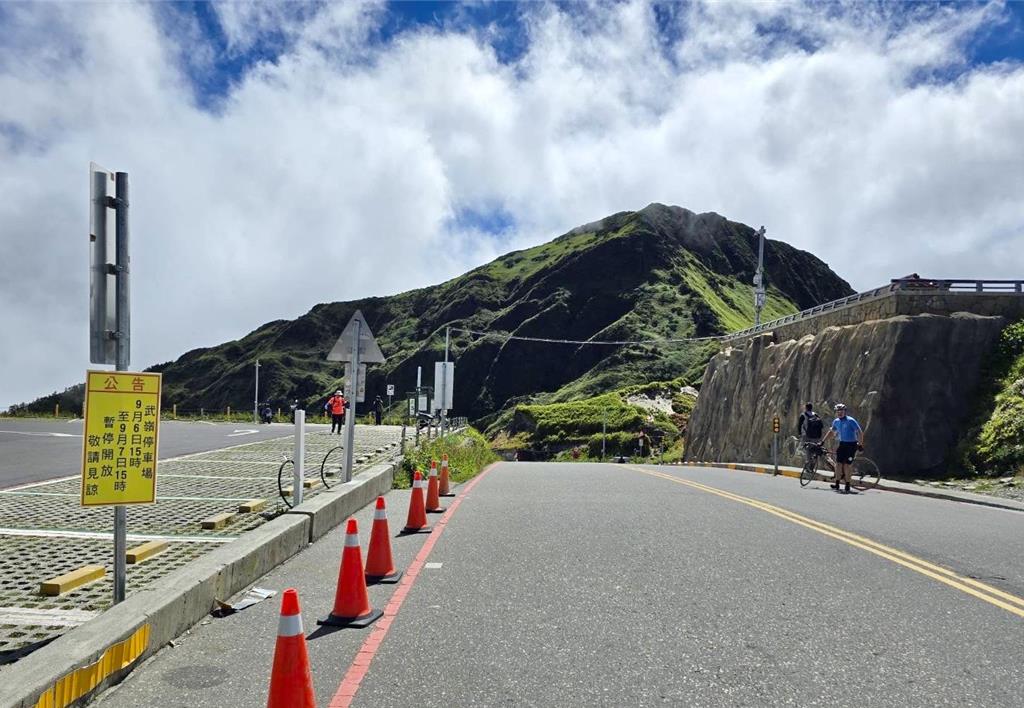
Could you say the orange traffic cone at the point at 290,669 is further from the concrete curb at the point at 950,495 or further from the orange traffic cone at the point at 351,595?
the concrete curb at the point at 950,495

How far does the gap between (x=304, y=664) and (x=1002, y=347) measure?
2336cm

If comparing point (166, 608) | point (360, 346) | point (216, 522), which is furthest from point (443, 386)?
point (166, 608)

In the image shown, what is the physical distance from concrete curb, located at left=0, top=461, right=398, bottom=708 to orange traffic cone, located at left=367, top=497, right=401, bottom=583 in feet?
3.34

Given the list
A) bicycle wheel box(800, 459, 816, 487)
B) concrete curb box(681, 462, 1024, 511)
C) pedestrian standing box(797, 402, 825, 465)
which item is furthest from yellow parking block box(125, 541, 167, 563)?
pedestrian standing box(797, 402, 825, 465)

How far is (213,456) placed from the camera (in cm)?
1950

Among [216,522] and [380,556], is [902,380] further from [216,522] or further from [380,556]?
[216,522]

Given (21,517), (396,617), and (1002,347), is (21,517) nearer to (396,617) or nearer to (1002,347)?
(396,617)

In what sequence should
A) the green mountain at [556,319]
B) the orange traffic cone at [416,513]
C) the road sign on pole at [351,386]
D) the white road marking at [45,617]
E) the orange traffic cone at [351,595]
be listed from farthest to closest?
the green mountain at [556,319] < the road sign on pole at [351,386] < the orange traffic cone at [416,513] < the orange traffic cone at [351,595] < the white road marking at [45,617]

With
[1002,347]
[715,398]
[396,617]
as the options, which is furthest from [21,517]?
[715,398]

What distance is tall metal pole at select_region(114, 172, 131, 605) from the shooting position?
5.51m

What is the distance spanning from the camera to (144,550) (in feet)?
24.3

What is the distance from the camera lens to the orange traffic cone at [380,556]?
722 cm

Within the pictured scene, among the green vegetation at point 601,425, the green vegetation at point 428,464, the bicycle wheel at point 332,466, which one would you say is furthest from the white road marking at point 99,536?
the green vegetation at point 601,425

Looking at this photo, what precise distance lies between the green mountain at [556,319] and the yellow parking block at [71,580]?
10389cm
